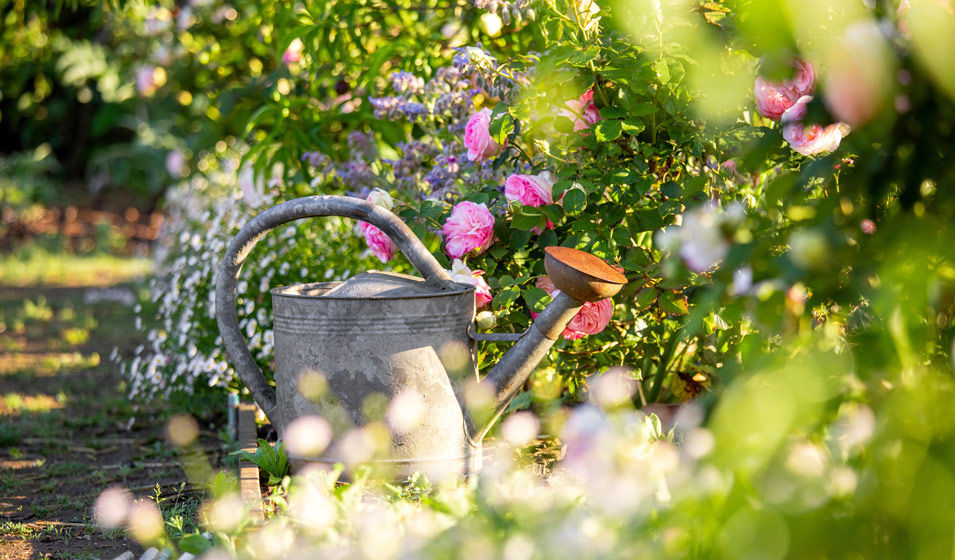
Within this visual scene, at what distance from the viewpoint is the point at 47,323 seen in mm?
4617

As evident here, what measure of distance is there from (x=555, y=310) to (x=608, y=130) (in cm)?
41

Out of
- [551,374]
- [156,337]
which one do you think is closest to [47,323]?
[156,337]

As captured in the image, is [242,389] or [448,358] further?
[242,389]

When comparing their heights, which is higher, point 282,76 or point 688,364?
point 282,76

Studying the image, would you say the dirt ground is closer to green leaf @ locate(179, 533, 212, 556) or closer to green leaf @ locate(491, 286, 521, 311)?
green leaf @ locate(179, 533, 212, 556)

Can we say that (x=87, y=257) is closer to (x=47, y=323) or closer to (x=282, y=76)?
(x=47, y=323)

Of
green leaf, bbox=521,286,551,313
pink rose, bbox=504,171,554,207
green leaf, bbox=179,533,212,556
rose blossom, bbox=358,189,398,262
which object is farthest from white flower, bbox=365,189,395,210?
green leaf, bbox=179,533,212,556

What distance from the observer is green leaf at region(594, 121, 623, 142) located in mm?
1833

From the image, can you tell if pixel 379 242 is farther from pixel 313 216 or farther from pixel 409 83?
pixel 409 83

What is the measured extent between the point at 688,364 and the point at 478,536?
4.81 feet

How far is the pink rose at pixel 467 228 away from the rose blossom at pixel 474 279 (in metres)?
0.04

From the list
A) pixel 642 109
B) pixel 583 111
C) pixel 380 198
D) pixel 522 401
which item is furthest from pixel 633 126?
pixel 522 401

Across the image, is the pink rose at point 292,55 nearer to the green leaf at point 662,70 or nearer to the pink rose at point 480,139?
the pink rose at point 480,139

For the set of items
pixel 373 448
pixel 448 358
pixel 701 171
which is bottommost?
pixel 373 448
